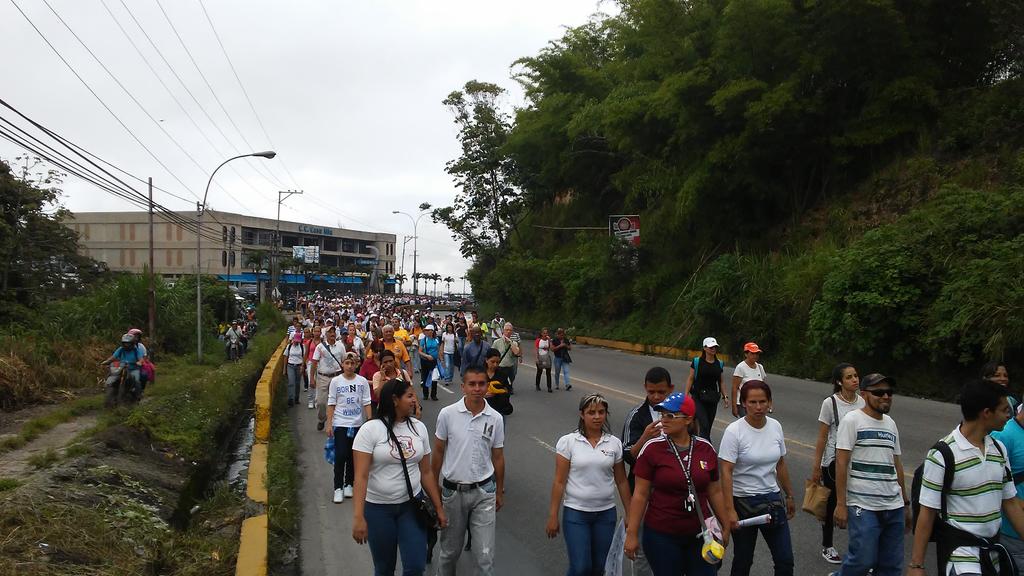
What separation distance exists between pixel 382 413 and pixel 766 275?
2033cm

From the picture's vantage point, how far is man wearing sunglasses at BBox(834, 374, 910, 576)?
15.0 ft

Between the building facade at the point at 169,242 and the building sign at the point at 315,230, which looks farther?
the building sign at the point at 315,230

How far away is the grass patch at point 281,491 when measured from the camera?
6.66m

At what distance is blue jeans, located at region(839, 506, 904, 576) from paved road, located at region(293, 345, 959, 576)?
3.25 ft

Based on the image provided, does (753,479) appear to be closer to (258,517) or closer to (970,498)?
(970,498)

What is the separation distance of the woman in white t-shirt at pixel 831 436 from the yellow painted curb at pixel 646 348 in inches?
649

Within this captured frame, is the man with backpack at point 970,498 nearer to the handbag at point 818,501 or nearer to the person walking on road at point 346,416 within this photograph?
the handbag at point 818,501

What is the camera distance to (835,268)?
18.0 m

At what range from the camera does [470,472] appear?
4.93m

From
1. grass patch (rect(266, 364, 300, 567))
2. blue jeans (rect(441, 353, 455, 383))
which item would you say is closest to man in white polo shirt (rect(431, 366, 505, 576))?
grass patch (rect(266, 364, 300, 567))

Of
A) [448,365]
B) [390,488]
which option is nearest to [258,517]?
[390,488]

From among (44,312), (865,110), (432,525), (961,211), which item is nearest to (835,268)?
(961,211)

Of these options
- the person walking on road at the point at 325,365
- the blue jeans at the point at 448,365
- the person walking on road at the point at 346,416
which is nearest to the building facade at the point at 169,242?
the blue jeans at the point at 448,365

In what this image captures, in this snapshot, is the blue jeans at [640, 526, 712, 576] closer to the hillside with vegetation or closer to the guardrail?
the guardrail
